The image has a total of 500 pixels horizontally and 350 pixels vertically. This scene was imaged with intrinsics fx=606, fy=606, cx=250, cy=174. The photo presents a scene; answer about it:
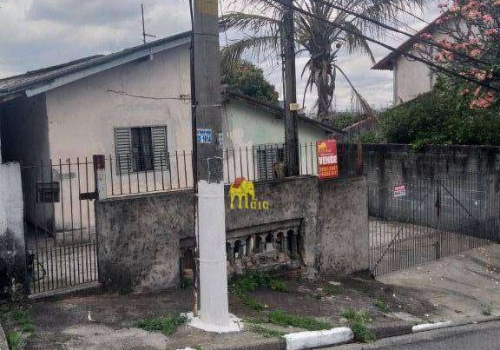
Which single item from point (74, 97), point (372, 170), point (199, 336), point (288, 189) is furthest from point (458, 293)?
point (74, 97)

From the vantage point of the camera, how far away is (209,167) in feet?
21.5

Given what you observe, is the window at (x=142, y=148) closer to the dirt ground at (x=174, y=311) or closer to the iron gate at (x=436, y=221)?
the iron gate at (x=436, y=221)

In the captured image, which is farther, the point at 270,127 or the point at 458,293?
the point at 270,127

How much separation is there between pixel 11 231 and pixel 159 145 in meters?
7.77

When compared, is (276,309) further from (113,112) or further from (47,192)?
(113,112)

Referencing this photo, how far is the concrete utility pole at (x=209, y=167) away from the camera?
258 inches

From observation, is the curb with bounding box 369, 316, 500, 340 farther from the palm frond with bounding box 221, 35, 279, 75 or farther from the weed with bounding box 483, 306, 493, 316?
the palm frond with bounding box 221, 35, 279, 75

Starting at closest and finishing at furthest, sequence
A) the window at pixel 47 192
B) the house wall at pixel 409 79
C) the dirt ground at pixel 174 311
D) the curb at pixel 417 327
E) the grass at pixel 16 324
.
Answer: the grass at pixel 16 324
the dirt ground at pixel 174 311
the window at pixel 47 192
the curb at pixel 417 327
the house wall at pixel 409 79

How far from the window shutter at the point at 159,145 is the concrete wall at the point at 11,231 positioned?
7306 mm

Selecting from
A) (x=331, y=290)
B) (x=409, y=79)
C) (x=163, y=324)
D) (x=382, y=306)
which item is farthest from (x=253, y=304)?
(x=409, y=79)

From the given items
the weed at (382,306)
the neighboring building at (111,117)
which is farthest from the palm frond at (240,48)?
the weed at (382,306)

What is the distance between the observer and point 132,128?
14.2 meters

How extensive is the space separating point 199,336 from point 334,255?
3.71 m

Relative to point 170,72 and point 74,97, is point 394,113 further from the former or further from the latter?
point 74,97
